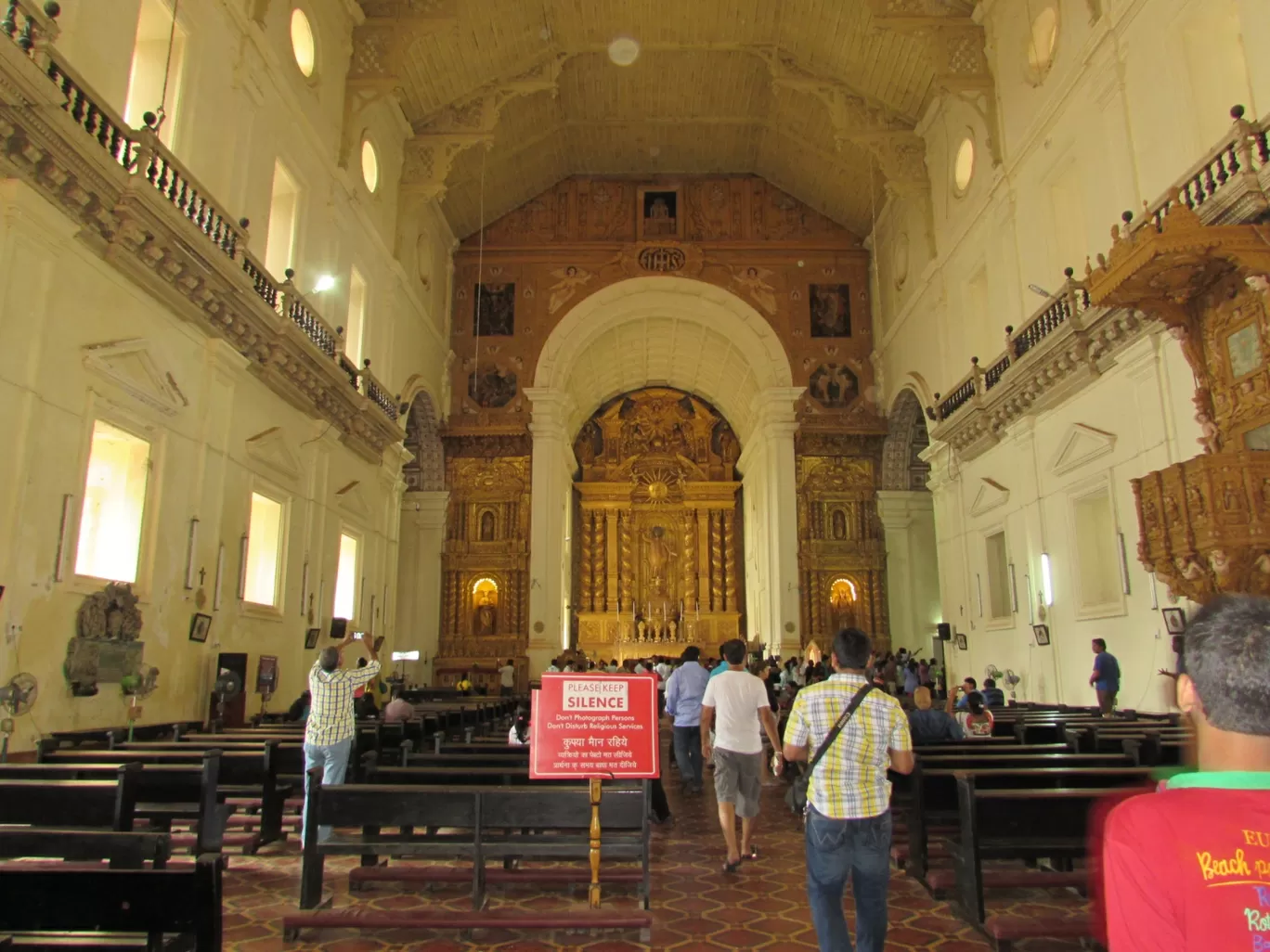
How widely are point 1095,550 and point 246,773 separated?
10.9m

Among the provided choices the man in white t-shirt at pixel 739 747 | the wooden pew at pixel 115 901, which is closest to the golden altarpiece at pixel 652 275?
the man in white t-shirt at pixel 739 747

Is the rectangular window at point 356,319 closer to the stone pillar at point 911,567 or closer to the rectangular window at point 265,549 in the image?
the rectangular window at point 265,549

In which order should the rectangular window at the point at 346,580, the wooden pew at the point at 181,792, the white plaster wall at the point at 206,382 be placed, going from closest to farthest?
the wooden pew at the point at 181,792 → the white plaster wall at the point at 206,382 → the rectangular window at the point at 346,580

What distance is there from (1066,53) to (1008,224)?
2737 millimetres

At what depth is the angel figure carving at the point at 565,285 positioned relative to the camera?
23250 millimetres

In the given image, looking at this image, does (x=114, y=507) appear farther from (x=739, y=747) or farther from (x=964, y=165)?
(x=964, y=165)

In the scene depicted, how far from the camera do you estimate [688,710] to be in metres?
8.83

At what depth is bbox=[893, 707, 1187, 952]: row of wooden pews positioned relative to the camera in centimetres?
447

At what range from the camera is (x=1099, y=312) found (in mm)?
10781

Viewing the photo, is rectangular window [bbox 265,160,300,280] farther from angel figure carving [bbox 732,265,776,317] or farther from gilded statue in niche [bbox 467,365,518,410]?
angel figure carving [bbox 732,265,776,317]

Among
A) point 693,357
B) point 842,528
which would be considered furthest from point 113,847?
point 693,357

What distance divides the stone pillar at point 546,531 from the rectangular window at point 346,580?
20.5 ft

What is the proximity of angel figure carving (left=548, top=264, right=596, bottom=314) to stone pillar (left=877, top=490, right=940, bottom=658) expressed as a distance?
9245mm

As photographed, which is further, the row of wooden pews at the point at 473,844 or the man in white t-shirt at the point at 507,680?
the man in white t-shirt at the point at 507,680
